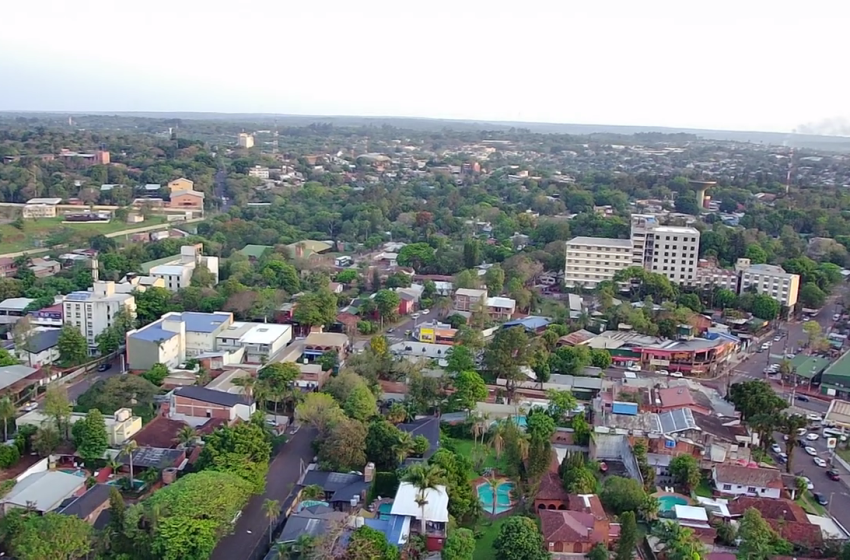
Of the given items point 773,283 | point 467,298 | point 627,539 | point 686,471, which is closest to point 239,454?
point 627,539

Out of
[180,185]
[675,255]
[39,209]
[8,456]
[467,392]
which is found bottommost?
[8,456]

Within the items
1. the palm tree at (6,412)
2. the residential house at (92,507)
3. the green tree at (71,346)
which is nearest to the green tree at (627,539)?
the residential house at (92,507)

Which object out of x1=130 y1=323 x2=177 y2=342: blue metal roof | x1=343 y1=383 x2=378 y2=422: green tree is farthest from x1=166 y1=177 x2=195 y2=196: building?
x1=343 y1=383 x2=378 y2=422: green tree

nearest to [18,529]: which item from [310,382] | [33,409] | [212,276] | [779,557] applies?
[33,409]

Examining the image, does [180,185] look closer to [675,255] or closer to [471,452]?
[675,255]

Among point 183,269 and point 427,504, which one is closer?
point 427,504

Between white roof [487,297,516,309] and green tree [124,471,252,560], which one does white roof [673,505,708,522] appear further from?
white roof [487,297,516,309]

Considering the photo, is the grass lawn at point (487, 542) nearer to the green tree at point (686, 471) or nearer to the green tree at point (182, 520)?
the green tree at point (686, 471)
